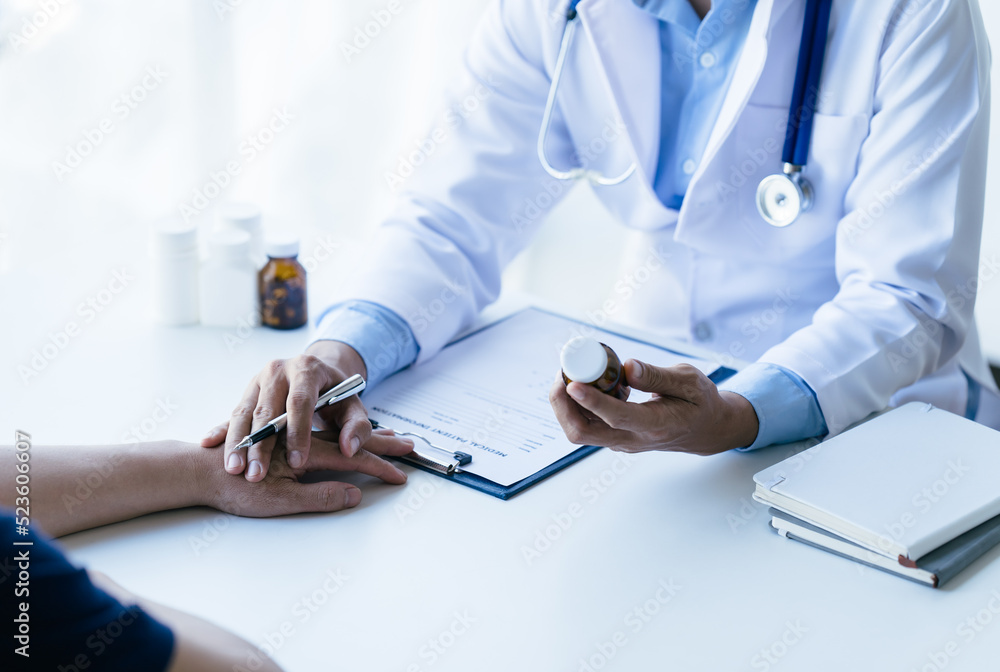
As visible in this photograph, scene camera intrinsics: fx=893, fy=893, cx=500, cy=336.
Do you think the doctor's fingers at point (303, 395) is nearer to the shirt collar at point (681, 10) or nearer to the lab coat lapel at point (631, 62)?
the lab coat lapel at point (631, 62)

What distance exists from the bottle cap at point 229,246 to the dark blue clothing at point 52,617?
2.74 feet

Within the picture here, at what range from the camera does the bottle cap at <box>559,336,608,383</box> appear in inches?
34.9

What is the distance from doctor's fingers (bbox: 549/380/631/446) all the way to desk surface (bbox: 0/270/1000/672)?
0.25 feet

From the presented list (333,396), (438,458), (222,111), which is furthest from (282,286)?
(222,111)

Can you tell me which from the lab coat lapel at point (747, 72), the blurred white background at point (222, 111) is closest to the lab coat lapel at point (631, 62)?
the lab coat lapel at point (747, 72)

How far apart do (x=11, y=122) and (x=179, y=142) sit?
0.45 metres

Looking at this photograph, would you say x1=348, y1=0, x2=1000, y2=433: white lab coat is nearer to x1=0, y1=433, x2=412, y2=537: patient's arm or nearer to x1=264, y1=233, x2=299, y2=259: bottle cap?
x1=264, y1=233, x2=299, y2=259: bottle cap

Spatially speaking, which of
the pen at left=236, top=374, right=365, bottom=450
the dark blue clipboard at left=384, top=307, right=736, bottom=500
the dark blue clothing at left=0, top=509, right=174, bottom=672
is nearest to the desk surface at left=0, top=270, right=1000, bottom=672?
the dark blue clipboard at left=384, top=307, right=736, bottom=500

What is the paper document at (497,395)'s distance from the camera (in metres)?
1.08

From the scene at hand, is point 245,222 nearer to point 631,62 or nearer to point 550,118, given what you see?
point 550,118

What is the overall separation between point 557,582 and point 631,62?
842 mm

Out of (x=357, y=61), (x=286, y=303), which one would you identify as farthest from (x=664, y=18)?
(x=357, y=61)

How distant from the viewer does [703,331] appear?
149 cm

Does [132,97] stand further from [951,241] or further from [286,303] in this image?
[951,241]
